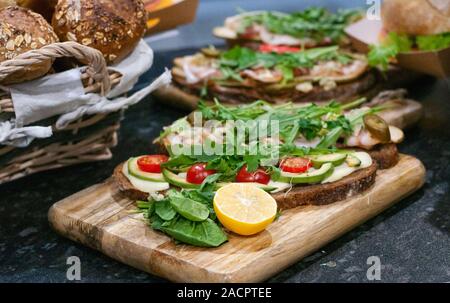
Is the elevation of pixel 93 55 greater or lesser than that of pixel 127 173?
greater

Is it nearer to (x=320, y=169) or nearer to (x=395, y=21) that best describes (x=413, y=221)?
(x=320, y=169)

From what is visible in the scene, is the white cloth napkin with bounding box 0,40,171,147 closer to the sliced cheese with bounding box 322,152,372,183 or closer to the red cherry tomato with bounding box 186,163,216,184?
the red cherry tomato with bounding box 186,163,216,184

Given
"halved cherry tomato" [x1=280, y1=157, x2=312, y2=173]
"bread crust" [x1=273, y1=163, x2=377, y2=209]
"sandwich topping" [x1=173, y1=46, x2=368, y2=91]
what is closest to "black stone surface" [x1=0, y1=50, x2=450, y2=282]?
"bread crust" [x1=273, y1=163, x2=377, y2=209]

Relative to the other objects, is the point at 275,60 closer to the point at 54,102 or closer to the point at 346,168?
the point at 346,168

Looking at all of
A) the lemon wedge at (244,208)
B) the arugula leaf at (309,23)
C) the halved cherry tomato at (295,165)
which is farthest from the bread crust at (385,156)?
the arugula leaf at (309,23)

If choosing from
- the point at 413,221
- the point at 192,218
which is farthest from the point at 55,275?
the point at 413,221
